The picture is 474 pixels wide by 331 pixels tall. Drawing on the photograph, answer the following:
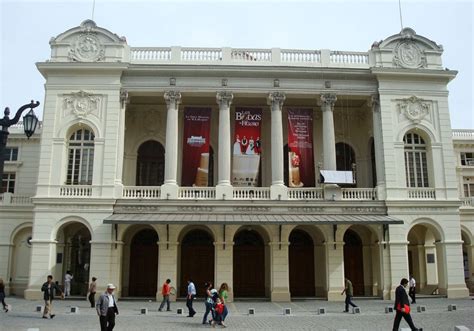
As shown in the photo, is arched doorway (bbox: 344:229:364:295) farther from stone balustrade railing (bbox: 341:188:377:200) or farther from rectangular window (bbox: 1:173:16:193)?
rectangular window (bbox: 1:173:16:193)

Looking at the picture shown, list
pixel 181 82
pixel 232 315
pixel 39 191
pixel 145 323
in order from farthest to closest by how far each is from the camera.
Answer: pixel 181 82 → pixel 39 191 → pixel 232 315 → pixel 145 323

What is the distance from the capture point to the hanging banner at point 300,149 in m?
30.4

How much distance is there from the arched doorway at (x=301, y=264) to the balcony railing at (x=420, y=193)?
277 inches

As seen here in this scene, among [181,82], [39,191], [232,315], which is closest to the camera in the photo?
[232,315]

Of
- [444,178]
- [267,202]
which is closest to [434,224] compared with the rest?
[444,178]

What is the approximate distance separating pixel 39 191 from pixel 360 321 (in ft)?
65.6

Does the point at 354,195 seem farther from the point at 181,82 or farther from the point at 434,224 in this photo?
the point at 181,82

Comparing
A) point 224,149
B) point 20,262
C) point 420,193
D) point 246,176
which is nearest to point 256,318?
point 246,176

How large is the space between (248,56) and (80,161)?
1284 centimetres

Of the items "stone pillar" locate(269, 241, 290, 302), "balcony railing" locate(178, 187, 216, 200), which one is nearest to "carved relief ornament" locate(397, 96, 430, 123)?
"stone pillar" locate(269, 241, 290, 302)

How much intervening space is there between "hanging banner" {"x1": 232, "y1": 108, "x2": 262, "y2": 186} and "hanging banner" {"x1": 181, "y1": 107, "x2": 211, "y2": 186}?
188 cm

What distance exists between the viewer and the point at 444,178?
3002 cm

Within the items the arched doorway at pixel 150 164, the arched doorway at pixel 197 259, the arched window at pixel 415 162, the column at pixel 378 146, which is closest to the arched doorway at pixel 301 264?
the arched doorway at pixel 197 259

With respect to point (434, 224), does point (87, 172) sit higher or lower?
higher
